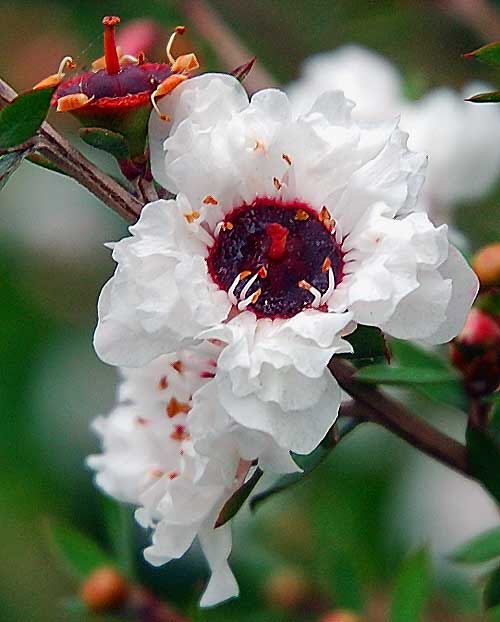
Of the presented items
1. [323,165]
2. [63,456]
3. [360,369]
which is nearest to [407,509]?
[63,456]

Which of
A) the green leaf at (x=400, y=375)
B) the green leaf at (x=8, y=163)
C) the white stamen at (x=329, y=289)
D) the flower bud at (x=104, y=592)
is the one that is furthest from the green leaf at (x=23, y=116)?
the flower bud at (x=104, y=592)

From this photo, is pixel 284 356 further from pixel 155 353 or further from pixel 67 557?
pixel 67 557

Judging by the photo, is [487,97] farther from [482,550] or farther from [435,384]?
[482,550]

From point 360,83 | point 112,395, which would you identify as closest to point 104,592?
point 360,83

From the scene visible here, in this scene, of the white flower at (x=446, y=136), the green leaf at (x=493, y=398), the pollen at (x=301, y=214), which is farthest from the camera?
the white flower at (x=446, y=136)

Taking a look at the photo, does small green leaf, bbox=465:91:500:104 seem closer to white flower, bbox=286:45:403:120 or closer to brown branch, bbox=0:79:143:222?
brown branch, bbox=0:79:143:222

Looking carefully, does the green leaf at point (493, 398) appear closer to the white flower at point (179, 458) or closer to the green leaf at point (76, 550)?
the white flower at point (179, 458)

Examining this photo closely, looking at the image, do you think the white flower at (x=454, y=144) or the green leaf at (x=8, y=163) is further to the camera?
the white flower at (x=454, y=144)
